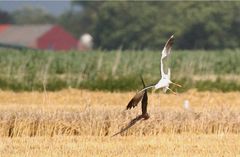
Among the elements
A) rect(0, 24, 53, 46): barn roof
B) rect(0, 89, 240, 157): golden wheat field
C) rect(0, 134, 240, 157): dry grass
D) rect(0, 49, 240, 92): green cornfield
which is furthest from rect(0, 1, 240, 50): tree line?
rect(0, 134, 240, 157): dry grass

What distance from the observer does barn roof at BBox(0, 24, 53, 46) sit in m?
79.0

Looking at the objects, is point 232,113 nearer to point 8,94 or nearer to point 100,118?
point 100,118

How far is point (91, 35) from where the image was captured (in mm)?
74438

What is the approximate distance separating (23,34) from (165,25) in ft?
54.1

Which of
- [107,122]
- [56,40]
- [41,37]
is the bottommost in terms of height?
[107,122]

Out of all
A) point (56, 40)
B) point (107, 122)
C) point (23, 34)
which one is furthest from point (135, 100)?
point (23, 34)

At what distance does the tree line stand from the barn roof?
6006 mm

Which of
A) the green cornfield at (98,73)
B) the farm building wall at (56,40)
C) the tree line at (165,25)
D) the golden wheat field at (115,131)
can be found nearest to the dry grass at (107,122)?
the golden wheat field at (115,131)

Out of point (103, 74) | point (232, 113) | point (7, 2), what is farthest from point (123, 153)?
point (7, 2)

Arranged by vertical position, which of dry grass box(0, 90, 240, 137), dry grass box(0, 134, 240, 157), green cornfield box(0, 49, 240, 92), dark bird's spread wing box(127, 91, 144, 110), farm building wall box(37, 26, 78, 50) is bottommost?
dry grass box(0, 134, 240, 157)

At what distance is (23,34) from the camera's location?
79.2 m

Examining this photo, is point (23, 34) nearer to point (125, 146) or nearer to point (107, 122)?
point (107, 122)

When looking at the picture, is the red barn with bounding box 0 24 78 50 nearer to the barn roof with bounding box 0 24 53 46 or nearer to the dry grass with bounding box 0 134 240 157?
the barn roof with bounding box 0 24 53 46

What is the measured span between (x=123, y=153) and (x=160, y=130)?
2669 millimetres
